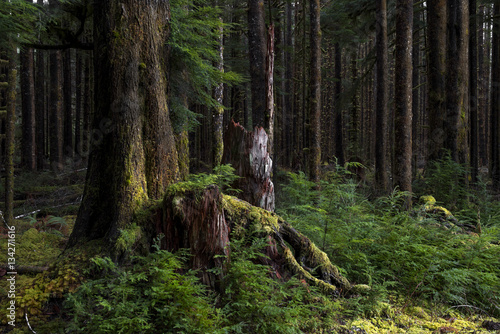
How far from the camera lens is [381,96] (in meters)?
12.3

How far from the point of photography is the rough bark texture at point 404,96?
7.90 meters

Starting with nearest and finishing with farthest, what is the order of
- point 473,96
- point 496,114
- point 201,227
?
point 201,227, point 473,96, point 496,114

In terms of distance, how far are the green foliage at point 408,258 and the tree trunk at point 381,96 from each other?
5.65 meters

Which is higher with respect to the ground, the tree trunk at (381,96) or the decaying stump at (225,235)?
the tree trunk at (381,96)

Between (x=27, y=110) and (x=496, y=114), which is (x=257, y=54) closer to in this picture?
(x=496, y=114)

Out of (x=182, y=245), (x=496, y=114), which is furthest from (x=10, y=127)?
(x=496, y=114)

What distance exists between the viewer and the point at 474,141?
13.3m

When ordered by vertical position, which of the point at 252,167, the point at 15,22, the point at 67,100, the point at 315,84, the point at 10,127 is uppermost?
the point at 67,100

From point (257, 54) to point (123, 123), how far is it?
7387mm

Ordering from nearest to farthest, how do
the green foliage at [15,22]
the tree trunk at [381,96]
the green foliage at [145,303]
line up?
the green foliage at [145,303]
the green foliage at [15,22]
the tree trunk at [381,96]

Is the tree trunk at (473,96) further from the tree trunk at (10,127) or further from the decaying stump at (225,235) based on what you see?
the tree trunk at (10,127)

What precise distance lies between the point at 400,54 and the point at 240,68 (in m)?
10.8

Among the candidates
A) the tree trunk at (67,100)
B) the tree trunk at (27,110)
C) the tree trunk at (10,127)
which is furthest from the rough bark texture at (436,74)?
the tree trunk at (67,100)

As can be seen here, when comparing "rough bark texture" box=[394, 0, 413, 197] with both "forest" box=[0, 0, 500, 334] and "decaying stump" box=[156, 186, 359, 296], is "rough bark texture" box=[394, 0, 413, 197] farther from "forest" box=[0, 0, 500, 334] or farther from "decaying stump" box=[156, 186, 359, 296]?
"decaying stump" box=[156, 186, 359, 296]
